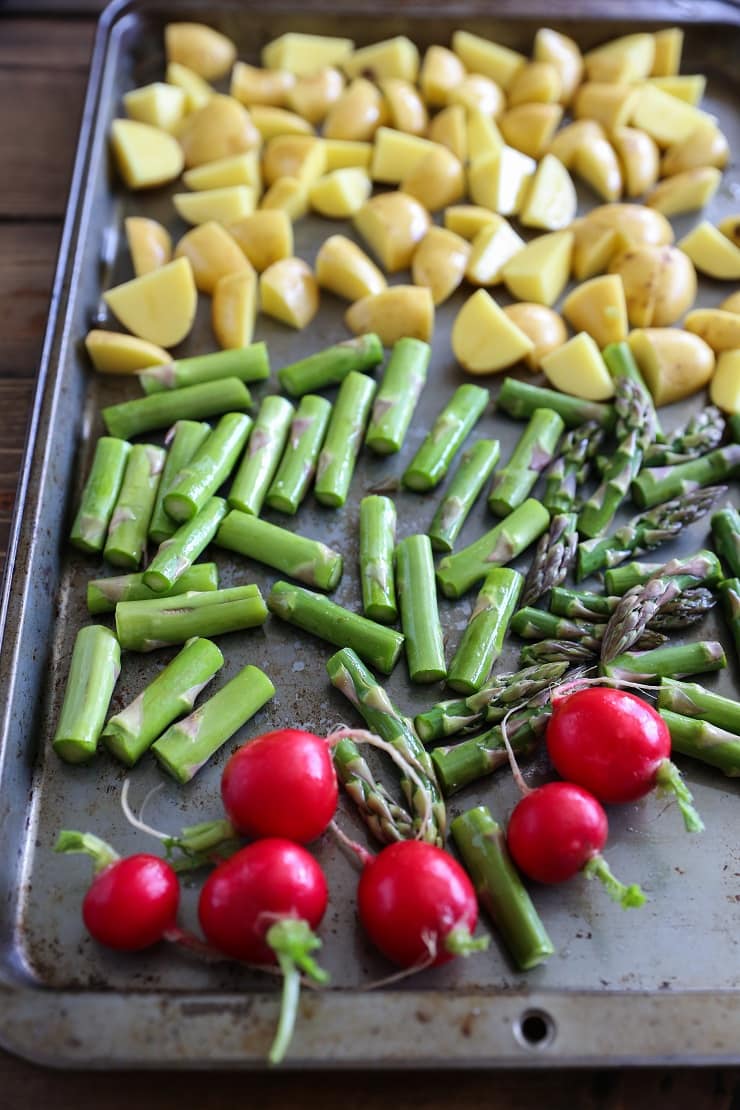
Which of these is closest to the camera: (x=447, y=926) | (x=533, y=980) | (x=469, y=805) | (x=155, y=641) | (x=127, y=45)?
(x=447, y=926)

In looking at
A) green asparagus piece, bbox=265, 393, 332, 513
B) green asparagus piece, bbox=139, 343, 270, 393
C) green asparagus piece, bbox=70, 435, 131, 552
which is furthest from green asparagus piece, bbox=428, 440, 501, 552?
green asparagus piece, bbox=70, 435, 131, 552

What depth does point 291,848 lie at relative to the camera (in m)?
2.34

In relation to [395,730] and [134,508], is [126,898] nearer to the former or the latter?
[395,730]

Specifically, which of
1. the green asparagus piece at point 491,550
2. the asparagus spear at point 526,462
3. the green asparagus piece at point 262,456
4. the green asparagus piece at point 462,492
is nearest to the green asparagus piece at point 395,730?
the green asparagus piece at point 491,550

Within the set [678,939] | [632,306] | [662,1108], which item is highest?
[632,306]

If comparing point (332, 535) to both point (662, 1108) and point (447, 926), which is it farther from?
point (662, 1108)

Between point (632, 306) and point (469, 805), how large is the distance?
7.13ft

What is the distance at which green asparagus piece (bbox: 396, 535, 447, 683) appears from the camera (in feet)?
9.73

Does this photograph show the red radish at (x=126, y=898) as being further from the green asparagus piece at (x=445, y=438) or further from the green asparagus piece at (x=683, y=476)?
the green asparagus piece at (x=683, y=476)

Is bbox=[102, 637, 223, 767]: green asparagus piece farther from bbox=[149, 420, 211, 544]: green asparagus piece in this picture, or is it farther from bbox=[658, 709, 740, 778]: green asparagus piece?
bbox=[658, 709, 740, 778]: green asparagus piece

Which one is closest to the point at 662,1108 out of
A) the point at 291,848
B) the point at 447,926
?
the point at 447,926

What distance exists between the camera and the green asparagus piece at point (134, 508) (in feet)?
10.5

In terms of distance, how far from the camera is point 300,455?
Answer: 3447mm

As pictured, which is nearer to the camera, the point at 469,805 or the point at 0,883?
the point at 0,883
